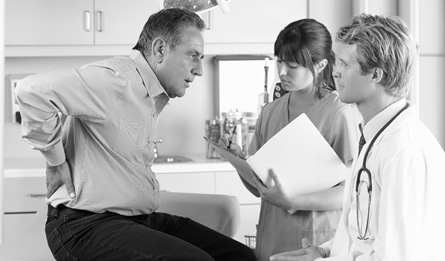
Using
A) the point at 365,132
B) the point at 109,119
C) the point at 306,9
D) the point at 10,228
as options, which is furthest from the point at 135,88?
the point at 306,9

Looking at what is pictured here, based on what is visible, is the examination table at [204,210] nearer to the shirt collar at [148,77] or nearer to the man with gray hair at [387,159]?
the shirt collar at [148,77]

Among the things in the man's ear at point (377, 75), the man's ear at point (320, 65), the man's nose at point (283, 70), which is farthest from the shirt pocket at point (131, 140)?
the man's ear at point (377, 75)

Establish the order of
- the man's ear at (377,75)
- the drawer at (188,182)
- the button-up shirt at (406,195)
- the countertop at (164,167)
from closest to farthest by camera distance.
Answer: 1. the button-up shirt at (406,195)
2. the man's ear at (377,75)
3. the countertop at (164,167)
4. the drawer at (188,182)

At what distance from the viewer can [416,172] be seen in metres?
1.54

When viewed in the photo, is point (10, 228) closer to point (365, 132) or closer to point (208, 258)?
point (208, 258)

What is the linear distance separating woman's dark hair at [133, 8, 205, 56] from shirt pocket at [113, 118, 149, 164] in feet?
0.94

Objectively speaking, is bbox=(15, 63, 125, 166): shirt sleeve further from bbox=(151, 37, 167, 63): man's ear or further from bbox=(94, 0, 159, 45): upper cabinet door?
bbox=(94, 0, 159, 45): upper cabinet door

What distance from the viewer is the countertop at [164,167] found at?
3.79 m

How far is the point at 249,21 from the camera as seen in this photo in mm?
4145

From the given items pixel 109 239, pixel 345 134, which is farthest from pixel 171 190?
pixel 109 239

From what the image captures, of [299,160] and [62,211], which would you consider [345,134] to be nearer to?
[299,160]

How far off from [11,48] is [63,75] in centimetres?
204

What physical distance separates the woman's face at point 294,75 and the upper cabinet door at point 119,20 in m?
1.77

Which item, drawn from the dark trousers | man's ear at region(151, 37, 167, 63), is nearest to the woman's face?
man's ear at region(151, 37, 167, 63)
